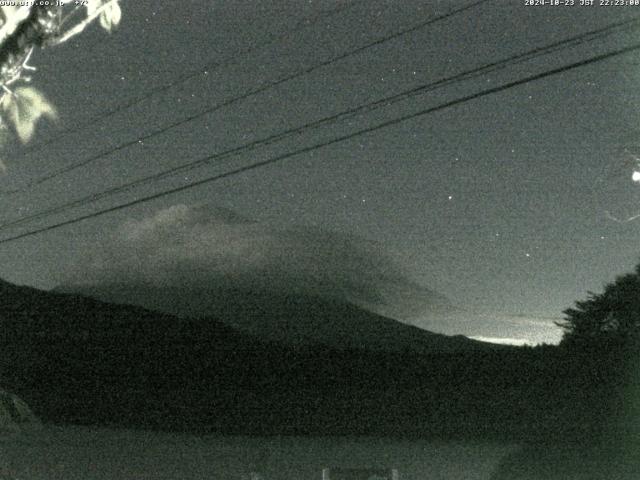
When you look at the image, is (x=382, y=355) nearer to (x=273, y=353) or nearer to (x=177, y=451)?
(x=273, y=353)

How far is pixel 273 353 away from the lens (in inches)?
669

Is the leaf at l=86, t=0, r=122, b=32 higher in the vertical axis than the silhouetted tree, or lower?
lower

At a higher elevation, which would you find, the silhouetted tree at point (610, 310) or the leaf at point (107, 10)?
the silhouetted tree at point (610, 310)

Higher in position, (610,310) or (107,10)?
(610,310)

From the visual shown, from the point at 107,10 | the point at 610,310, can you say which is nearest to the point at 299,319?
the point at 610,310

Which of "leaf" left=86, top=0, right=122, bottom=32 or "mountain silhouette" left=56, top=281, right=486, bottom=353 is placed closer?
"leaf" left=86, top=0, right=122, bottom=32

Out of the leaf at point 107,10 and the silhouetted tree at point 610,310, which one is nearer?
the leaf at point 107,10

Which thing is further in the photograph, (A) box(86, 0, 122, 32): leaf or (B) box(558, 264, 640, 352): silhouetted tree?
(B) box(558, 264, 640, 352): silhouetted tree

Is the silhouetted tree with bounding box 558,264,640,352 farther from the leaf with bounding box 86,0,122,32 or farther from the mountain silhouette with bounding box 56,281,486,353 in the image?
the leaf with bounding box 86,0,122,32

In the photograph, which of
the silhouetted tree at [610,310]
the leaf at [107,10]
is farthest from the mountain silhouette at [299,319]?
the leaf at [107,10]

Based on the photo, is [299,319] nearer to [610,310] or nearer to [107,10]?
[610,310]

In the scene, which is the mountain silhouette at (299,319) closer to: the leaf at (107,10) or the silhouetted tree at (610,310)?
the silhouetted tree at (610,310)

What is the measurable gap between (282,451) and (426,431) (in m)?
1.86

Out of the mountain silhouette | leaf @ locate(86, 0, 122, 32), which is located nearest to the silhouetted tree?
the mountain silhouette
